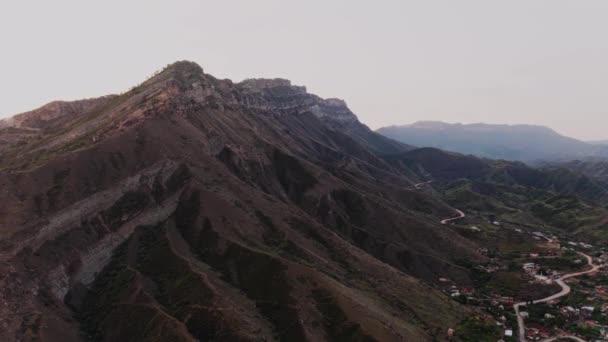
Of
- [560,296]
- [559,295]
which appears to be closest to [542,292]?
[559,295]

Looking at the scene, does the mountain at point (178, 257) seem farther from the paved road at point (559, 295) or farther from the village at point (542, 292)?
the paved road at point (559, 295)

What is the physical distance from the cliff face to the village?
1057 centimetres

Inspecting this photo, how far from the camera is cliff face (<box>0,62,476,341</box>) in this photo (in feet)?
311

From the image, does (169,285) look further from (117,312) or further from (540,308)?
(540,308)

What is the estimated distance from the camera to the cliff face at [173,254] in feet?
311

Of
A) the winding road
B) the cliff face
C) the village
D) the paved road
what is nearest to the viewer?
the cliff face

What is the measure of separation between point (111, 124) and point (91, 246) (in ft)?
174

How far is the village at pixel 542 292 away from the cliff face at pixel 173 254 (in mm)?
10574

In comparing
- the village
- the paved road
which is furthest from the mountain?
the paved road

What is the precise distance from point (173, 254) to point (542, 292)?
110 metres

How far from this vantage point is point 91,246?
112 metres

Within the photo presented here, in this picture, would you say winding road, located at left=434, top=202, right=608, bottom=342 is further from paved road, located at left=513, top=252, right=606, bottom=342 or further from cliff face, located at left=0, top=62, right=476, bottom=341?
cliff face, located at left=0, top=62, right=476, bottom=341

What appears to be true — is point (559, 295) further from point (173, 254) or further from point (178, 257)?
point (173, 254)

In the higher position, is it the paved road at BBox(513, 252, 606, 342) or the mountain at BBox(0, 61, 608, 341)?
the mountain at BBox(0, 61, 608, 341)
